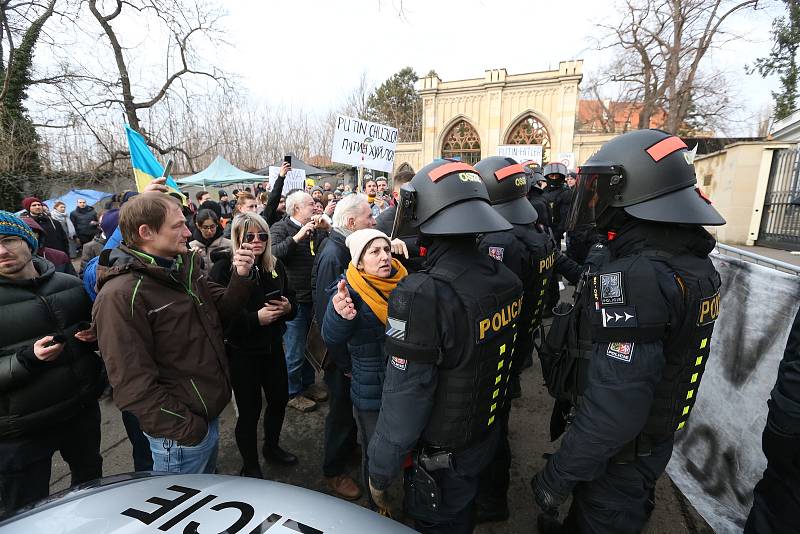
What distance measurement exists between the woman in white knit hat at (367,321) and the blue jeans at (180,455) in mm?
849

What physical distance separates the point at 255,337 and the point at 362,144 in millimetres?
5466

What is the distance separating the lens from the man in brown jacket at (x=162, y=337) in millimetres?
1780

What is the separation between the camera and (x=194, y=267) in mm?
2240

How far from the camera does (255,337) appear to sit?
281 cm

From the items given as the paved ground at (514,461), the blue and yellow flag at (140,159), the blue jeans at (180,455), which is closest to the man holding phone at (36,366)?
the blue jeans at (180,455)

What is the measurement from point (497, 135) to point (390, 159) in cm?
2027

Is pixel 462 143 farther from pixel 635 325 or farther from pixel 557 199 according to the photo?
pixel 635 325

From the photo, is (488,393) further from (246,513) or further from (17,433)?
(17,433)

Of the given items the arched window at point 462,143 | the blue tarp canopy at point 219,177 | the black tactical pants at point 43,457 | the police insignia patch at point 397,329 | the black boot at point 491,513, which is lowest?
the black boot at point 491,513

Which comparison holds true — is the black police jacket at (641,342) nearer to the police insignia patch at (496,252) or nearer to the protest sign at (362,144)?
the police insignia patch at (496,252)

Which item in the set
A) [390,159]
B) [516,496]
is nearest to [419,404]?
[516,496]

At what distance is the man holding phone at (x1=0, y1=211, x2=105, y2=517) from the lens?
198 cm

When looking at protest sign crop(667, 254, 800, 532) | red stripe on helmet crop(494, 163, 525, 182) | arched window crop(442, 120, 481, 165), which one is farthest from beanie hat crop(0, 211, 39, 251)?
arched window crop(442, 120, 481, 165)

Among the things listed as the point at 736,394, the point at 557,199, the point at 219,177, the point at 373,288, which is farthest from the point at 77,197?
the point at 736,394
